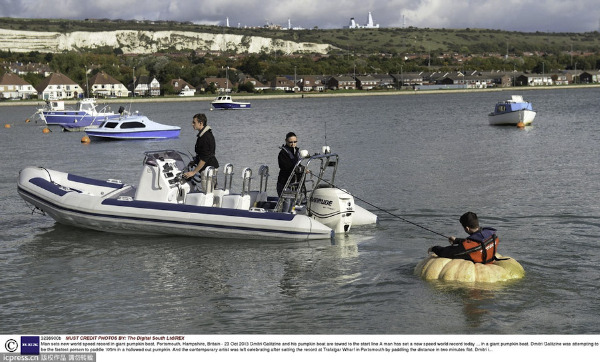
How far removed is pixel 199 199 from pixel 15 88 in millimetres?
141034

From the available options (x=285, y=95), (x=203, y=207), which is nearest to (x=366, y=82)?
(x=285, y=95)

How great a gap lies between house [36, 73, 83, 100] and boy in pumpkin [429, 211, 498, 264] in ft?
467

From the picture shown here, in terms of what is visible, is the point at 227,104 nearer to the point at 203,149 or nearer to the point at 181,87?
the point at 181,87

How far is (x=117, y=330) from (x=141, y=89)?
516 ft

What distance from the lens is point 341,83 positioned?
18538 cm

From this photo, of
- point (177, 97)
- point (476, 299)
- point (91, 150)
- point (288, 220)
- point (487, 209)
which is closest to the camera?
point (476, 299)

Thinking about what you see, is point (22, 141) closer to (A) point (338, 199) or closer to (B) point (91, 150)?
(B) point (91, 150)

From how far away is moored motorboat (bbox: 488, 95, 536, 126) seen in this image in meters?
54.5

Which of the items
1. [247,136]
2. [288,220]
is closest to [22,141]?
[247,136]

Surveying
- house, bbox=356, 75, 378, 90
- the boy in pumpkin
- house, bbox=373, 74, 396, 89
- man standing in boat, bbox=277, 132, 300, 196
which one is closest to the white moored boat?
man standing in boat, bbox=277, 132, 300, 196

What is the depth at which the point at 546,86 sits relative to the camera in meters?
197

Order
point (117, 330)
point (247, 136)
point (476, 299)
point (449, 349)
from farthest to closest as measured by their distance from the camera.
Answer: point (247, 136), point (476, 299), point (117, 330), point (449, 349)

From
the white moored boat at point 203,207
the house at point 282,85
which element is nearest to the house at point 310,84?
the house at point 282,85

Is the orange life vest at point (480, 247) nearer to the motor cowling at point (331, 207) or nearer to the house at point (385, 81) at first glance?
the motor cowling at point (331, 207)
